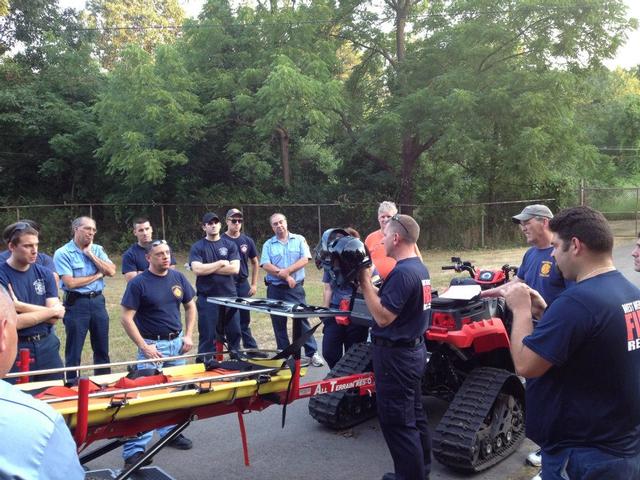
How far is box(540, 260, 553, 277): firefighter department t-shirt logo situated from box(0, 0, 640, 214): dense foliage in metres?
13.1

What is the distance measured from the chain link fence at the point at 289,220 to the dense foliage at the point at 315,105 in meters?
0.99

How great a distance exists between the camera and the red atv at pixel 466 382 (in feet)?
14.0

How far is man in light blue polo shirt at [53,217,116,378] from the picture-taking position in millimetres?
5785

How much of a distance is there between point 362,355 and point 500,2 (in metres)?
16.5

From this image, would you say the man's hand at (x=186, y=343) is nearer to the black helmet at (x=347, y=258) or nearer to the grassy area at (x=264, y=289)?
the black helmet at (x=347, y=258)

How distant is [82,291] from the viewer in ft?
19.2

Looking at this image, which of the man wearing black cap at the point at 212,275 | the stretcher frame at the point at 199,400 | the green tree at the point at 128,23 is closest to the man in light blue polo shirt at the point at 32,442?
the stretcher frame at the point at 199,400

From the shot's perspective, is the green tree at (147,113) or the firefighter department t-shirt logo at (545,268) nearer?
the firefighter department t-shirt logo at (545,268)

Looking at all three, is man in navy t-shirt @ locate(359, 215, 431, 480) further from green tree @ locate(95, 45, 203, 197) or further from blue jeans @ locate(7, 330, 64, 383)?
green tree @ locate(95, 45, 203, 197)

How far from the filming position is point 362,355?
5.32 metres

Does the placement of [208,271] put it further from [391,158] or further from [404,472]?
[391,158]

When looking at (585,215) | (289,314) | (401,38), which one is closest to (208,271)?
(289,314)

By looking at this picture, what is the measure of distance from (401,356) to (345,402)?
171 centimetres

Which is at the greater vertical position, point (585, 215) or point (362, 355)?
point (585, 215)
